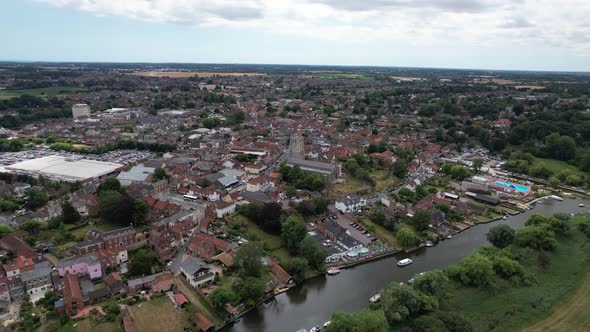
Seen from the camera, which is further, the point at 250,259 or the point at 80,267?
the point at 80,267

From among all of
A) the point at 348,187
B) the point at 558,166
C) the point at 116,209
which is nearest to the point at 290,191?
the point at 348,187

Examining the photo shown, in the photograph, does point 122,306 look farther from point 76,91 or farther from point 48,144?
point 76,91

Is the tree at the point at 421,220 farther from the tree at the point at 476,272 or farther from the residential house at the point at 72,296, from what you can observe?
the residential house at the point at 72,296

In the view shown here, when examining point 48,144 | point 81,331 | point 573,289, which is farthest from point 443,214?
point 48,144

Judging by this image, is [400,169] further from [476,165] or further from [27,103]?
[27,103]

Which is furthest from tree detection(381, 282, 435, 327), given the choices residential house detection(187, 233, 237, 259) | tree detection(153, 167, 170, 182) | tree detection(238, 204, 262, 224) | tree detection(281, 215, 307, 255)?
tree detection(153, 167, 170, 182)

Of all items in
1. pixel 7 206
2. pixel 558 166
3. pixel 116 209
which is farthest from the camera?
pixel 558 166
